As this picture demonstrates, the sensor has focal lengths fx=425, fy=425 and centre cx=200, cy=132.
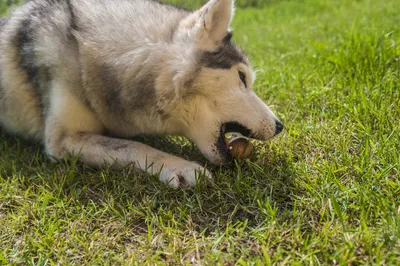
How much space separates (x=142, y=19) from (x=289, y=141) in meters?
1.23

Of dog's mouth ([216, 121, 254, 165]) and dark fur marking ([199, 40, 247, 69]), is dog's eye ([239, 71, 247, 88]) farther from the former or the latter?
dog's mouth ([216, 121, 254, 165])

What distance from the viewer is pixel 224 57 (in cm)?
253

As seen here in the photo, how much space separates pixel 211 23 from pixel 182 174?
2.94 feet

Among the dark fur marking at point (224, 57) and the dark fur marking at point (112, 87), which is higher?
the dark fur marking at point (224, 57)

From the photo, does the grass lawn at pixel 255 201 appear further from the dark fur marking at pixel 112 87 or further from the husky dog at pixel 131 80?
the dark fur marking at pixel 112 87

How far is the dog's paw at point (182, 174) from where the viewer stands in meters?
2.39

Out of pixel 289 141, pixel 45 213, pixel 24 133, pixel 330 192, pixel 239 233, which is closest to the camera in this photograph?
pixel 239 233

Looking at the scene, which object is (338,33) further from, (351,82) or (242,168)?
(242,168)

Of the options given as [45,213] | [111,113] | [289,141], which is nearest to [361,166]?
[289,141]

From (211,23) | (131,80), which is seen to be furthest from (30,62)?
(211,23)

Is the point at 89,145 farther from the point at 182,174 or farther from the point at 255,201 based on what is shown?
the point at 255,201

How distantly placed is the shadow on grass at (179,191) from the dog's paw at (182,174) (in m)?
0.04

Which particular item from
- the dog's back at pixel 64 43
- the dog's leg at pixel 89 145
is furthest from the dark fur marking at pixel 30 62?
the dog's leg at pixel 89 145

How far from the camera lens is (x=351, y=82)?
133 inches
